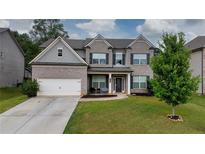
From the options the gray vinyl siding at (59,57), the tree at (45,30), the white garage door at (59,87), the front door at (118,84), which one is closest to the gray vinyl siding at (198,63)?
the front door at (118,84)

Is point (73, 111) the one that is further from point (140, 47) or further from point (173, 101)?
point (140, 47)

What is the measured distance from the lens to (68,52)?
79.7 ft

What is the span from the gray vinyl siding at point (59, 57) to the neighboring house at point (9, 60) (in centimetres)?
767

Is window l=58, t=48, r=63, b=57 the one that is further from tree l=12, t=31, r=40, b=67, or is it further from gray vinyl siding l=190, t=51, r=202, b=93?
tree l=12, t=31, r=40, b=67

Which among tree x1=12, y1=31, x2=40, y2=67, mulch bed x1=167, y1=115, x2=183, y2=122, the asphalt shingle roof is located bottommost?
mulch bed x1=167, y1=115, x2=183, y2=122

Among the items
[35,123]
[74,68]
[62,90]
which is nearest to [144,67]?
[74,68]

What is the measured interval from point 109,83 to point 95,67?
2.59 metres

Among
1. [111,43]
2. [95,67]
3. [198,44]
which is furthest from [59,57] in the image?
[198,44]

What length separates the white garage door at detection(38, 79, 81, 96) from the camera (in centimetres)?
2350

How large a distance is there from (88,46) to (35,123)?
49.1 feet

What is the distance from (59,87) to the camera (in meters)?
23.7

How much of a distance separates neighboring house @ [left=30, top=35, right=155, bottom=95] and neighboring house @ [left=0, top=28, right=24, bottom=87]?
701 centimetres

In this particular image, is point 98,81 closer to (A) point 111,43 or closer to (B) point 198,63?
(A) point 111,43

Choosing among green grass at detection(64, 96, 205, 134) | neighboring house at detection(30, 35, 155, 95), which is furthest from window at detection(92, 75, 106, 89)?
green grass at detection(64, 96, 205, 134)
